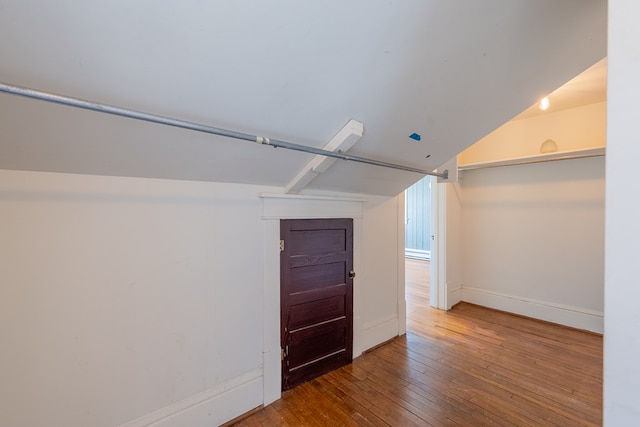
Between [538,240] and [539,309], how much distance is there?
3.03 ft

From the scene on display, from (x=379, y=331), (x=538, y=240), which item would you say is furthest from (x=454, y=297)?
(x=379, y=331)

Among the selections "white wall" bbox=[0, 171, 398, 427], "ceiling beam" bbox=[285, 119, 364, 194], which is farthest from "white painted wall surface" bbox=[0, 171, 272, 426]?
"ceiling beam" bbox=[285, 119, 364, 194]

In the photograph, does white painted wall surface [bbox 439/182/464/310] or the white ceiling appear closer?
the white ceiling

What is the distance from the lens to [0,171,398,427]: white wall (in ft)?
4.31

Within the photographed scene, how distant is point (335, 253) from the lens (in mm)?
2488

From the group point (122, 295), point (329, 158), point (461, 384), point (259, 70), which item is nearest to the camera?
point (259, 70)

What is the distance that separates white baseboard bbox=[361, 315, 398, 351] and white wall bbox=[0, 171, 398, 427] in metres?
1.08

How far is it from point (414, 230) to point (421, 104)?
6.79 metres

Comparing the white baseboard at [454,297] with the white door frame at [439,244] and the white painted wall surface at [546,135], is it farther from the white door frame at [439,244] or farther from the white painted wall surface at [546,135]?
the white painted wall surface at [546,135]

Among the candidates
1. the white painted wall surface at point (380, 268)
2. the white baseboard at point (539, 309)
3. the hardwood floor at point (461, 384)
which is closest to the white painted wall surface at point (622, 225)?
the hardwood floor at point (461, 384)

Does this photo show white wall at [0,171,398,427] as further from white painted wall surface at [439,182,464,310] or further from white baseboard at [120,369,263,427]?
white painted wall surface at [439,182,464,310]

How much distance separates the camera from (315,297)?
2350 millimetres

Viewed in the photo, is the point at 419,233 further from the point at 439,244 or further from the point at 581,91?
the point at 581,91

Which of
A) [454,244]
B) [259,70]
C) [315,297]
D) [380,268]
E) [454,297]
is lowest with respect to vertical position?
[454,297]
